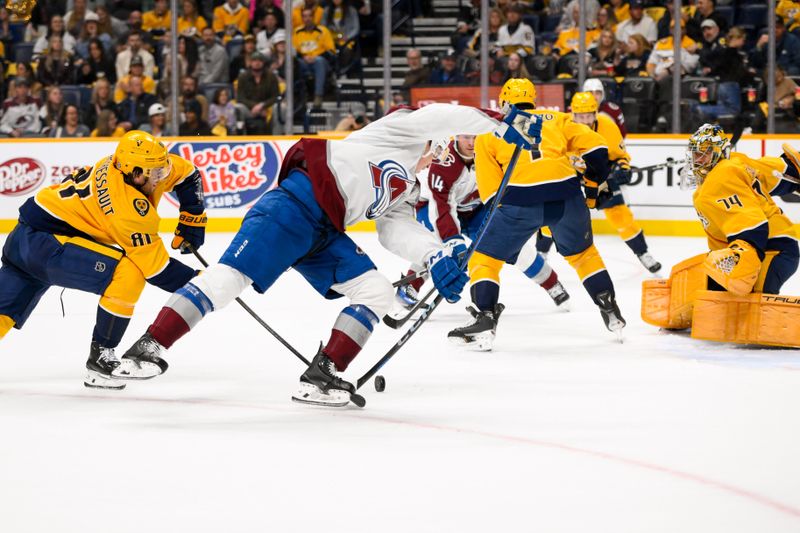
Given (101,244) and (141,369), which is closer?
(141,369)

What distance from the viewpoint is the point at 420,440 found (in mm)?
3389

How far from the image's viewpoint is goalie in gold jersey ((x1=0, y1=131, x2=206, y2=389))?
4016 mm

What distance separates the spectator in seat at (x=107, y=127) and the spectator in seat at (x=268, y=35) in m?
1.45

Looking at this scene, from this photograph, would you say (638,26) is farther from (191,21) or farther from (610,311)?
(610,311)

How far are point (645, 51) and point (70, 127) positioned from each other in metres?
5.04

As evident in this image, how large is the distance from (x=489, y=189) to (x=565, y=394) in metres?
1.40

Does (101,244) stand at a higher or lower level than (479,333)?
higher

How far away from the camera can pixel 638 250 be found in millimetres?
7332

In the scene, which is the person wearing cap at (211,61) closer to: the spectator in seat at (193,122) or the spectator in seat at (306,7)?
the spectator in seat at (193,122)

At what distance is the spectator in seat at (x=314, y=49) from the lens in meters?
10.1

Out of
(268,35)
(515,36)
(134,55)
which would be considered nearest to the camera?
(515,36)

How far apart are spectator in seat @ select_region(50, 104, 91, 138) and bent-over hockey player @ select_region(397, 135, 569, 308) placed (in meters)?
5.04

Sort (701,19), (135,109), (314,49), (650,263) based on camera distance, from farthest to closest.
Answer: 1. (314,49)
2. (135,109)
3. (701,19)
4. (650,263)

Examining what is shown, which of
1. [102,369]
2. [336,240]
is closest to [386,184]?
[336,240]
